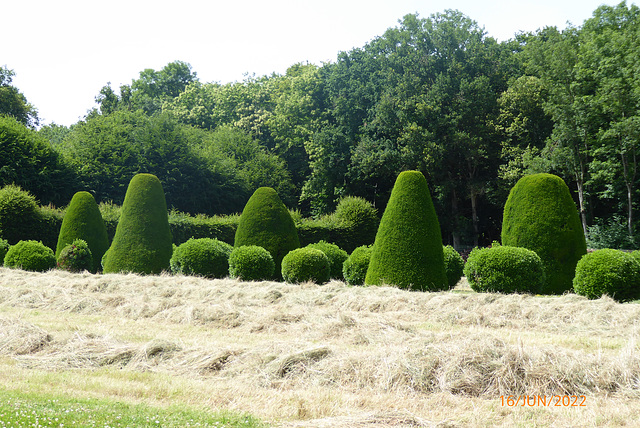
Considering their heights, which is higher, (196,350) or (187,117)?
(187,117)

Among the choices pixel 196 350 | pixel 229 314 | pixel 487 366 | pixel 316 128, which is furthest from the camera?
pixel 316 128

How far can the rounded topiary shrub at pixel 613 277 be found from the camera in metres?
10.4

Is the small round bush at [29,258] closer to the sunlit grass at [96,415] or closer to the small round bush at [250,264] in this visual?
the small round bush at [250,264]

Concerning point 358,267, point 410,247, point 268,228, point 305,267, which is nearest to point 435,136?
point 268,228

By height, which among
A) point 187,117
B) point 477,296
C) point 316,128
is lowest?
point 477,296

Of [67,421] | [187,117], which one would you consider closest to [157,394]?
[67,421]

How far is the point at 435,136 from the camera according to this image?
27.9 meters

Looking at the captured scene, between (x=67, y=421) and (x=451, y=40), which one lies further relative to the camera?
(x=451, y=40)

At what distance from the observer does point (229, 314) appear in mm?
8930

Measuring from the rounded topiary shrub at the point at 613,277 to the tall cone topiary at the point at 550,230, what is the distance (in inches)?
66.1

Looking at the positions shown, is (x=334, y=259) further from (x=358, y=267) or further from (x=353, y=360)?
(x=353, y=360)

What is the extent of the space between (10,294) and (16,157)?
16959mm

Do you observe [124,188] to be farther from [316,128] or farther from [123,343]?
[123,343]

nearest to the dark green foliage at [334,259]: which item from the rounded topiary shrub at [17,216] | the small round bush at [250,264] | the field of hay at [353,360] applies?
the small round bush at [250,264]
